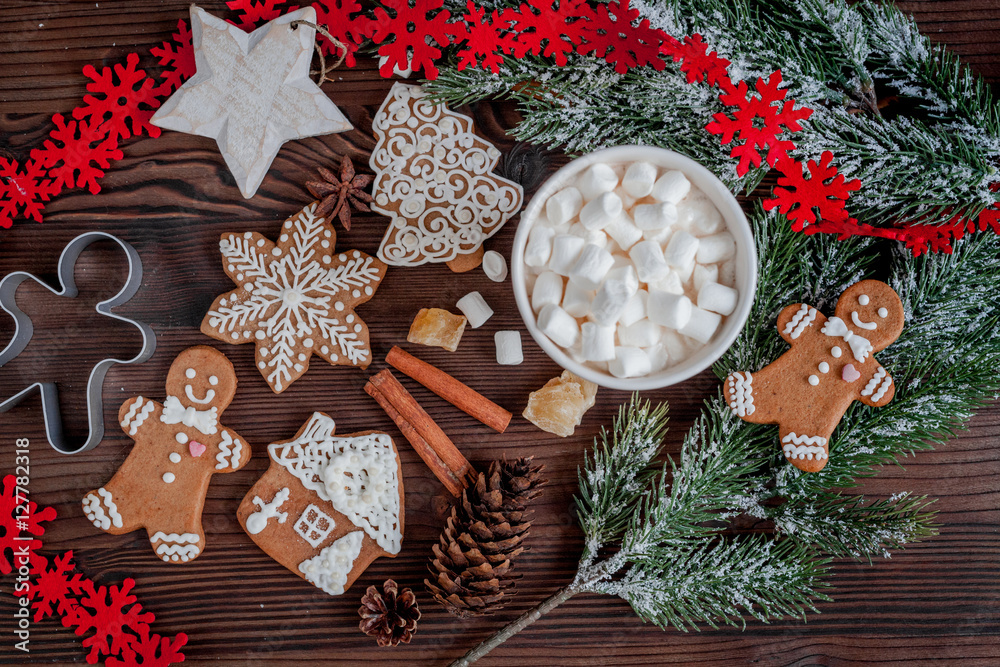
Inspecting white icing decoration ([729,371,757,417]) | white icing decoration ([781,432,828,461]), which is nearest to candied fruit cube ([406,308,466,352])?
white icing decoration ([729,371,757,417])

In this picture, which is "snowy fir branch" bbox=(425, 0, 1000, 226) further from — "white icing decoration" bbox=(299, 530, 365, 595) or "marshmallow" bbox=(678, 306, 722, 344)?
"white icing decoration" bbox=(299, 530, 365, 595)

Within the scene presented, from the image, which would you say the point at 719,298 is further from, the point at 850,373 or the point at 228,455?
the point at 228,455

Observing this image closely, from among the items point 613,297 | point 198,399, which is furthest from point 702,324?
point 198,399

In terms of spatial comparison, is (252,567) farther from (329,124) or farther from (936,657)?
(936,657)

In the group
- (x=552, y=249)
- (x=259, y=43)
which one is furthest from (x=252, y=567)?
(x=259, y=43)

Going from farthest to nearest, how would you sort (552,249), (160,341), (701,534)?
1. (160,341)
2. (701,534)
3. (552,249)

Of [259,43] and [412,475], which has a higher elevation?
[259,43]

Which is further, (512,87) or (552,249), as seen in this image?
(512,87)
